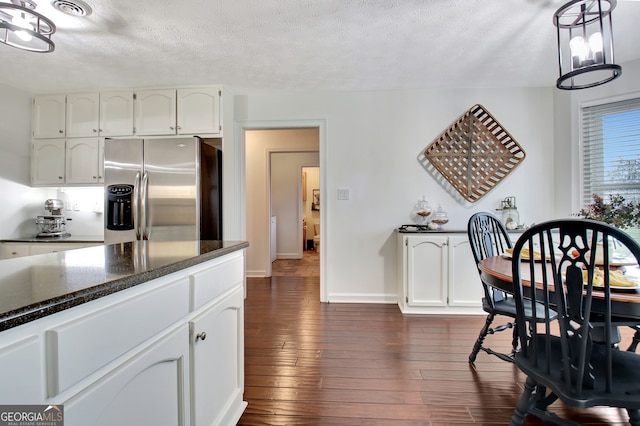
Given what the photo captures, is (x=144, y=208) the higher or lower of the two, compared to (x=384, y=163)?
lower

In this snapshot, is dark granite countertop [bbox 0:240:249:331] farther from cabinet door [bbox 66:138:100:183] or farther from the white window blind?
the white window blind

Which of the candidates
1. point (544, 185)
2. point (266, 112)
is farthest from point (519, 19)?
point (266, 112)

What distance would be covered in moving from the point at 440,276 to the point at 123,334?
108 inches

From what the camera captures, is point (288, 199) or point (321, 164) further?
point (288, 199)

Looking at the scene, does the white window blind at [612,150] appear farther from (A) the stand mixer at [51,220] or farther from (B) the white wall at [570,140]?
(A) the stand mixer at [51,220]

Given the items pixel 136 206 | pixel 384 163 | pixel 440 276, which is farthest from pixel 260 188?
pixel 440 276

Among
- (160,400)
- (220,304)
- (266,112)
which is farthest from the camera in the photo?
(266,112)

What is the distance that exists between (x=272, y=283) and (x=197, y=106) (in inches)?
93.8

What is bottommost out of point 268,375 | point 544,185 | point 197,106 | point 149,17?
point 268,375

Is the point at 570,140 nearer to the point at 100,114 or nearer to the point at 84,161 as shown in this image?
the point at 100,114

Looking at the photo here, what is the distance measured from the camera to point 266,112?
132 inches

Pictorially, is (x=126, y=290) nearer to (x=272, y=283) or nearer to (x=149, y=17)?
(x=149, y=17)

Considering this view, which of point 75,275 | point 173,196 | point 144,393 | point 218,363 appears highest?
point 173,196

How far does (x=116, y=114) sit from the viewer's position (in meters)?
3.10
